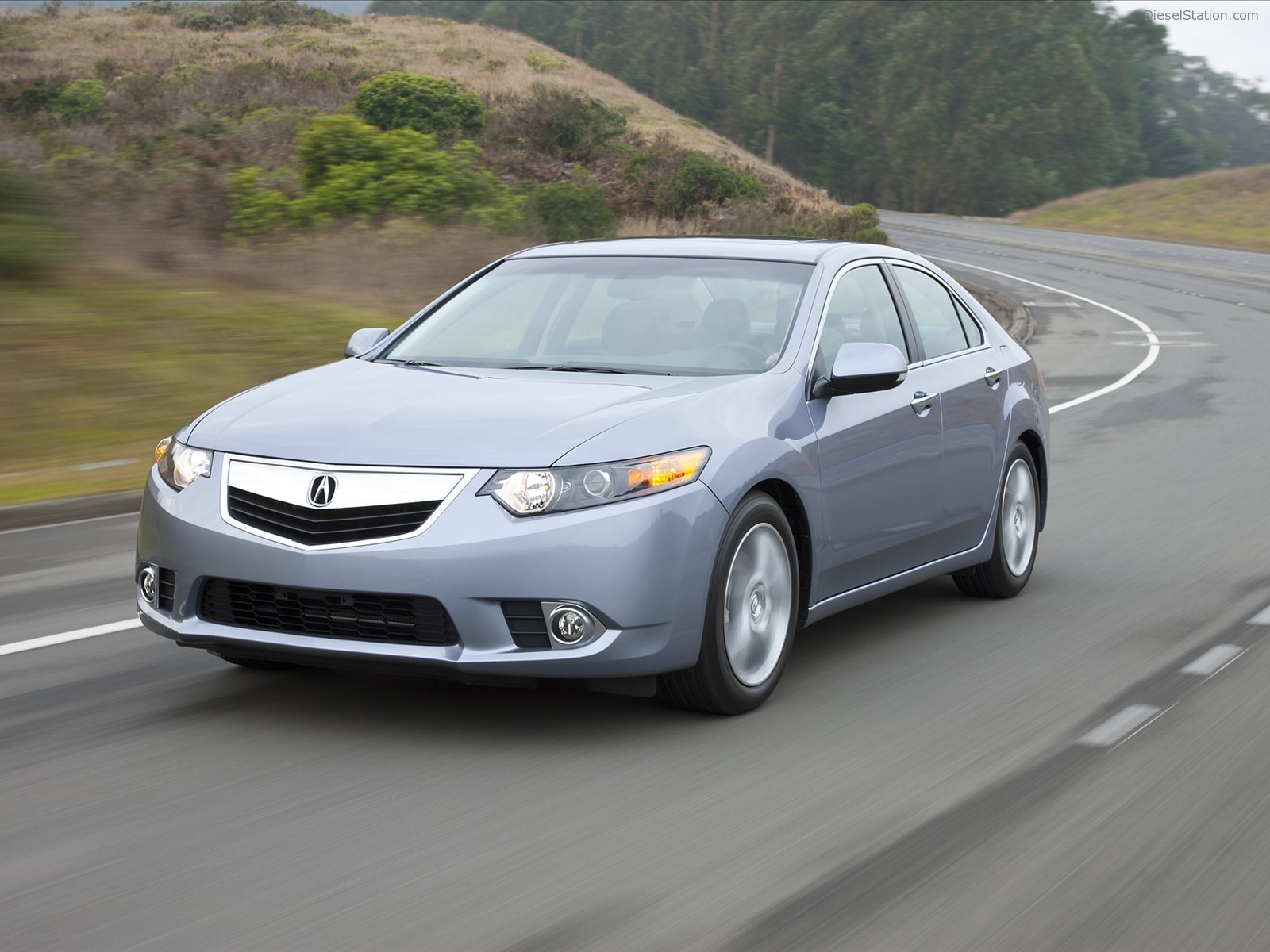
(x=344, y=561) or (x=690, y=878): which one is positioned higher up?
(x=344, y=561)

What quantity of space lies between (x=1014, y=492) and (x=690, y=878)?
4178mm

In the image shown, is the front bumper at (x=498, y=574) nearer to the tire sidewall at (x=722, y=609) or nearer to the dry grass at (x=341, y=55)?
the tire sidewall at (x=722, y=609)

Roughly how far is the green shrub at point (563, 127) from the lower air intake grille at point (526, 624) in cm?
4575

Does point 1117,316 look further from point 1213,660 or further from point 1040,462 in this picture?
point 1213,660

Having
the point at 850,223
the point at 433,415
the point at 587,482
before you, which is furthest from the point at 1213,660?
the point at 850,223

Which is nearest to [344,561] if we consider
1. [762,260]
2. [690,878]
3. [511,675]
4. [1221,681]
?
[511,675]

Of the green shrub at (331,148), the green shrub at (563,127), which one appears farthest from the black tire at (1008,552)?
the green shrub at (563,127)

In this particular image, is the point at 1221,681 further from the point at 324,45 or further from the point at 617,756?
the point at 324,45

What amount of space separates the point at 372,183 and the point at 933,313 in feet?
56.7

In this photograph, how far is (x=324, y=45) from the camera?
69625 mm

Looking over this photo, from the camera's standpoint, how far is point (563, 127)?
5031cm

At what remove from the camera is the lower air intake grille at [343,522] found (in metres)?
4.84

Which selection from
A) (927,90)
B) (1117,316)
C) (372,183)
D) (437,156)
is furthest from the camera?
(927,90)

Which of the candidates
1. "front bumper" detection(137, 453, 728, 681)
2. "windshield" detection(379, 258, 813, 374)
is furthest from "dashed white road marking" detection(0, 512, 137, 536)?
"front bumper" detection(137, 453, 728, 681)
